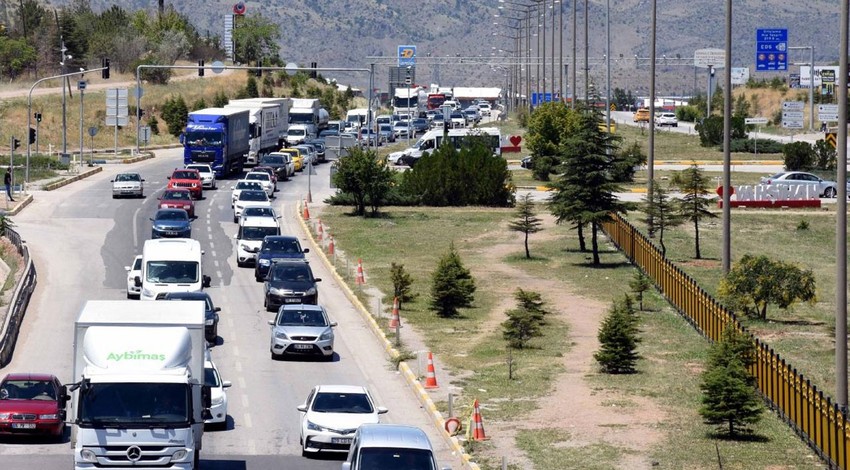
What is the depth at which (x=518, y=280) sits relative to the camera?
51250 millimetres

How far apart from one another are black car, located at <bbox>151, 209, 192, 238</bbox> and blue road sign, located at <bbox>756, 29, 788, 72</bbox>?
88.0 metres

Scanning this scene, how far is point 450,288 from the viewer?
44.0 metres

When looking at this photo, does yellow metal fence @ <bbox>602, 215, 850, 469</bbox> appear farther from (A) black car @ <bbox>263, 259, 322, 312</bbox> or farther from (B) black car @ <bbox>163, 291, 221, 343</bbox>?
(B) black car @ <bbox>163, 291, 221, 343</bbox>

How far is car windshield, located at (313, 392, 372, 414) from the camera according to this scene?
27219 millimetres

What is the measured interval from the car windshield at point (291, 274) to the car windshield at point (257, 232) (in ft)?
29.6

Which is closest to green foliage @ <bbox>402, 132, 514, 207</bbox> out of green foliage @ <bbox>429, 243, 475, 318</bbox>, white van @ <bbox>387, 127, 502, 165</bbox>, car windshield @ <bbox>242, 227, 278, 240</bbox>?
car windshield @ <bbox>242, 227, 278, 240</bbox>

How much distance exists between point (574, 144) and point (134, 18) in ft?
463

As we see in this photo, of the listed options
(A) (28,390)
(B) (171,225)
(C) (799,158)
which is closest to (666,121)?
(C) (799,158)

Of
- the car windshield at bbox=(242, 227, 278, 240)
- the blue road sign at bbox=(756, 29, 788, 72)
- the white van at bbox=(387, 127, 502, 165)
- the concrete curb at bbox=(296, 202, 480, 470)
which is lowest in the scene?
the concrete curb at bbox=(296, 202, 480, 470)

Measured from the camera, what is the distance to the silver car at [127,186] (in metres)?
71.9

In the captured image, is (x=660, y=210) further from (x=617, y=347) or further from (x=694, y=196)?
(x=617, y=347)

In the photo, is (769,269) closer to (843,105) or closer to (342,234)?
(843,105)

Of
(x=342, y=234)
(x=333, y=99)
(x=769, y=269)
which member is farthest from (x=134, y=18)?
(x=769, y=269)

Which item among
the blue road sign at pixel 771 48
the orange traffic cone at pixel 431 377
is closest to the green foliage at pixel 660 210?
the orange traffic cone at pixel 431 377
